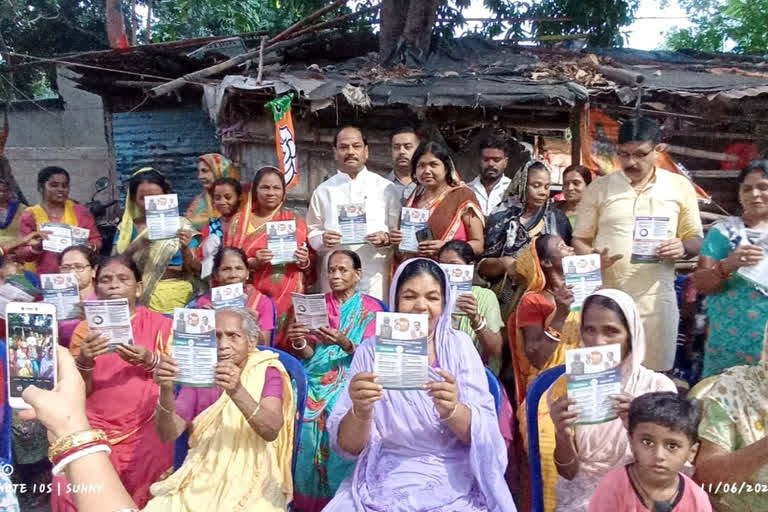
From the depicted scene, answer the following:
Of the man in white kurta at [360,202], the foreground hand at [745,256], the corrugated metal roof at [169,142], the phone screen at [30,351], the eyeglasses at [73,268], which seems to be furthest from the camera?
the corrugated metal roof at [169,142]

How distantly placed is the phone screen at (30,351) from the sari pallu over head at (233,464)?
36.2 inches

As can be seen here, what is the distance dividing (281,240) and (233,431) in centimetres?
174

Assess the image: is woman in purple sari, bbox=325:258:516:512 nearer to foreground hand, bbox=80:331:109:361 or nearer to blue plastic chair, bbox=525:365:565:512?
blue plastic chair, bbox=525:365:565:512

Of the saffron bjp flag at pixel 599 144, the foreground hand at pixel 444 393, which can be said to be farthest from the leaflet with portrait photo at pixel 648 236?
the saffron bjp flag at pixel 599 144

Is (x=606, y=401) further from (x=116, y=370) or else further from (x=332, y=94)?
(x=332, y=94)

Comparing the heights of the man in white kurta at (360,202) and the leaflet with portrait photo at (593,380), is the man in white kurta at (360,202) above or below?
above

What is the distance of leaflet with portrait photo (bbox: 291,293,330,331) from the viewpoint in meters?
3.74

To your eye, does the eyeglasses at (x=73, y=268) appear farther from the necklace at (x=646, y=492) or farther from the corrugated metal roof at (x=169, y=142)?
the corrugated metal roof at (x=169, y=142)

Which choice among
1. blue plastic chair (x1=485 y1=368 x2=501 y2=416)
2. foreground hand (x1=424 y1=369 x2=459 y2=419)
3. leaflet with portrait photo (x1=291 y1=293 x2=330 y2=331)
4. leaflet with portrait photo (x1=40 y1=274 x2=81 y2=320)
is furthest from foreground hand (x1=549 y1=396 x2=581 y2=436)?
leaflet with portrait photo (x1=40 y1=274 x2=81 y2=320)

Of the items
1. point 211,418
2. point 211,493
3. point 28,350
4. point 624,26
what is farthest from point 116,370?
point 624,26

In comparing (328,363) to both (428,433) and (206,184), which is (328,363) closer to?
(428,433)

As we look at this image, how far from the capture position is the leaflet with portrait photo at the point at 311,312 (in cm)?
374

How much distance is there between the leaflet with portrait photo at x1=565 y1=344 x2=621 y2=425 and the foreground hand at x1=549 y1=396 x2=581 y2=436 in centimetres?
2

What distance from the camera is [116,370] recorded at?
3.32 metres
